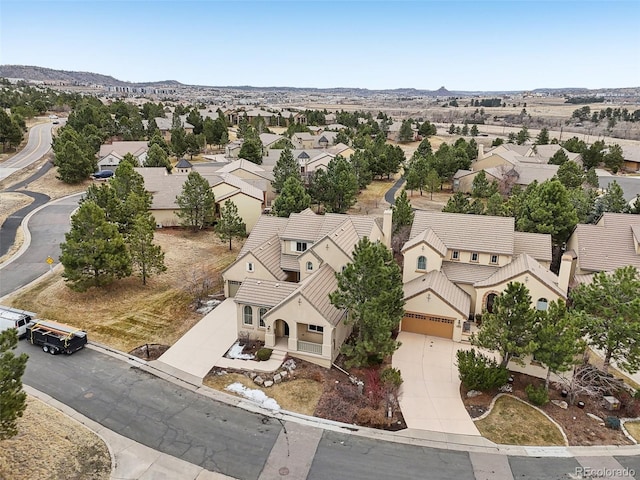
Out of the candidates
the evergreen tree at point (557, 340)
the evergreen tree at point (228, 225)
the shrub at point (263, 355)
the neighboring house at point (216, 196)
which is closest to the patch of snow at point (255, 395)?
the shrub at point (263, 355)

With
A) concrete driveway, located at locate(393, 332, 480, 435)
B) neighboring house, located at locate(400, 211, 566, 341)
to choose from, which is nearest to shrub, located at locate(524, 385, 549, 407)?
concrete driveway, located at locate(393, 332, 480, 435)

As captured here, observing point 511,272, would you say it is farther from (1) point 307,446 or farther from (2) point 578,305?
(1) point 307,446

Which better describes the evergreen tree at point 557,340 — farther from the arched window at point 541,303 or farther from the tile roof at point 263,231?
the tile roof at point 263,231

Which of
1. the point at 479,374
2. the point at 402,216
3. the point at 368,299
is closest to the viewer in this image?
the point at 479,374

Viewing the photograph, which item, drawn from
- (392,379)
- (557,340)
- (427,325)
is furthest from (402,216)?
(557,340)

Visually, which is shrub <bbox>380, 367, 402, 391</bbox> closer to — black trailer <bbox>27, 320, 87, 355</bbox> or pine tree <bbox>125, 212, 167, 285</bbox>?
black trailer <bbox>27, 320, 87, 355</bbox>

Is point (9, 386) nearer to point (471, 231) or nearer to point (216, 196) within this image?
point (471, 231)
